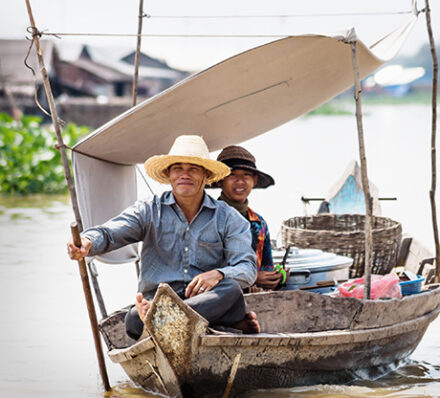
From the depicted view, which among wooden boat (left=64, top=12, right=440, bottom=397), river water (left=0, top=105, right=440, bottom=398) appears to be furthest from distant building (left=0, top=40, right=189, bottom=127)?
wooden boat (left=64, top=12, right=440, bottom=397)

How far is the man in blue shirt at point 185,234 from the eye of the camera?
3.20 metres

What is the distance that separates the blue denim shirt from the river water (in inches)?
23.9

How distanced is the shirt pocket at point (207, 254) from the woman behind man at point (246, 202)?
0.59 meters

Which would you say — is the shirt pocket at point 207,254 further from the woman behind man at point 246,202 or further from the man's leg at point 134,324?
the woman behind man at point 246,202

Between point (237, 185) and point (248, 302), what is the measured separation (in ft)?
2.05

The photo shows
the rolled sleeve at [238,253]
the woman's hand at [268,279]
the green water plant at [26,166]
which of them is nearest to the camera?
the rolled sleeve at [238,253]

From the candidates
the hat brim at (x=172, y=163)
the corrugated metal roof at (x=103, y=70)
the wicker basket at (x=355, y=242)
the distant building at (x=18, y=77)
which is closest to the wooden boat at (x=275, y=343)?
the hat brim at (x=172, y=163)

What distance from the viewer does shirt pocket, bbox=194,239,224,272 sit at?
3.27 metres

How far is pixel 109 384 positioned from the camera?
3.83 metres

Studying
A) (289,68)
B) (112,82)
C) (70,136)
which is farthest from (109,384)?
(112,82)

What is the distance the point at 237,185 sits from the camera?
390 centimetres

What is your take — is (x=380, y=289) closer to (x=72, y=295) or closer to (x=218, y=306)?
(x=218, y=306)

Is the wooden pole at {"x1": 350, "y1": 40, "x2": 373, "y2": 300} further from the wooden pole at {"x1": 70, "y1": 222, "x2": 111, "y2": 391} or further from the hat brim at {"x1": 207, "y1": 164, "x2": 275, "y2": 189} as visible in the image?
the wooden pole at {"x1": 70, "y1": 222, "x2": 111, "y2": 391}

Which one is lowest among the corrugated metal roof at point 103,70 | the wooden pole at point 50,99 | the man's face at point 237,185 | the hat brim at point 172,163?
the man's face at point 237,185
